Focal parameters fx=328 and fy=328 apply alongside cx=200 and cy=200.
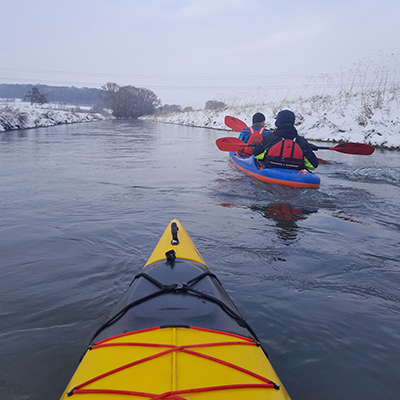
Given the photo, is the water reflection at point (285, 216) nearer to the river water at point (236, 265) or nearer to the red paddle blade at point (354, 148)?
the river water at point (236, 265)

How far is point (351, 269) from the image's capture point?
320cm

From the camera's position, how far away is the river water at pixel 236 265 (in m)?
1.99

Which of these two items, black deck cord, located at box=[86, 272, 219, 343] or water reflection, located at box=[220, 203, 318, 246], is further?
water reflection, located at box=[220, 203, 318, 246]

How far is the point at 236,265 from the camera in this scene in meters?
3.27

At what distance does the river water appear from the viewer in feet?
6.51

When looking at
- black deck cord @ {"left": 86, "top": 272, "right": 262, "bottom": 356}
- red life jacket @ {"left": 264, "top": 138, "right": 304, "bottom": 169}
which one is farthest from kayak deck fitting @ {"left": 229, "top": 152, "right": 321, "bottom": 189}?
black deck cord @ {"left": 86, "top": 272, "right": 262, "bottom": 356}

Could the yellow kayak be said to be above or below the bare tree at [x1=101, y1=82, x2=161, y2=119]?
below

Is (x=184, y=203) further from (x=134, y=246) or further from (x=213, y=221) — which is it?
(x=134, y=246)

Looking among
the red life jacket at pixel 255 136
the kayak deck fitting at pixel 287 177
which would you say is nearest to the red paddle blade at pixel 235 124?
the red life jacket at pixel 255 136

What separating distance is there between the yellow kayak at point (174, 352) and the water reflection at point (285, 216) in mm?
2358

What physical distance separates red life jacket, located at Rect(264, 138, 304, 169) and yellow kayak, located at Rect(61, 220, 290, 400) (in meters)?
5.05

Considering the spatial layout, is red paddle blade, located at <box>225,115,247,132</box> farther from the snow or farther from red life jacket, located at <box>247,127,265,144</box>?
the snow

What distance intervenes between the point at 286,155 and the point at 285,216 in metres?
2.08

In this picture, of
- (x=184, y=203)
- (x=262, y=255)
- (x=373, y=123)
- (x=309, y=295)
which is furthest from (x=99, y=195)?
(x=373, y=123)
